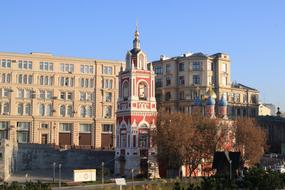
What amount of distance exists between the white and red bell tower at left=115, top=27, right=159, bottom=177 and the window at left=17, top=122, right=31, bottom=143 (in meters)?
32.3

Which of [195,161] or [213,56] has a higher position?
[213,56]

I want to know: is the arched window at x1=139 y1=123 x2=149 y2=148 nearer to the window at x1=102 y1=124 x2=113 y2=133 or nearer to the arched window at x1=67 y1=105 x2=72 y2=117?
the arched window at x1=67 y1=105 x2=72 y2=117

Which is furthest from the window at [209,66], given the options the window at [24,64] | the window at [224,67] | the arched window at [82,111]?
the window at [24,64]

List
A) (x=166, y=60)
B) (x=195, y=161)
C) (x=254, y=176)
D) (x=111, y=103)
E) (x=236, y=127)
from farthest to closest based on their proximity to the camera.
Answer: (x=166, y=60)
(x=111, y=103)
(x=236, y=127)
(x=195, y=161)
(x=254, y=176)

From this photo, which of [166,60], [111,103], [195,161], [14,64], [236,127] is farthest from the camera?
[166,60]

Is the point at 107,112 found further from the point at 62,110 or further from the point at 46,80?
the point at 46,80

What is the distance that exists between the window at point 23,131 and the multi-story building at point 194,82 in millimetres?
27959

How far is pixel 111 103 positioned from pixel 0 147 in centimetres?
3863

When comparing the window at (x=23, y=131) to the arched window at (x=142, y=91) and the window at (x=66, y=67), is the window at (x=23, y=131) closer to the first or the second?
the window at (x=66, y=67)

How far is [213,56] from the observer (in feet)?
395

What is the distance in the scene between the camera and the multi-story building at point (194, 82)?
11675 cm

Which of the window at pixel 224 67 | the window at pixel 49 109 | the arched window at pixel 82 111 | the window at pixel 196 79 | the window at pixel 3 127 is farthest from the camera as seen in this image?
the window at pixel 224 67

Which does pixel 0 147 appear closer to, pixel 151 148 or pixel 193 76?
pixel 151 148

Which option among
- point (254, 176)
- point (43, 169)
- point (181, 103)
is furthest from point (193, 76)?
point (254, 176)
